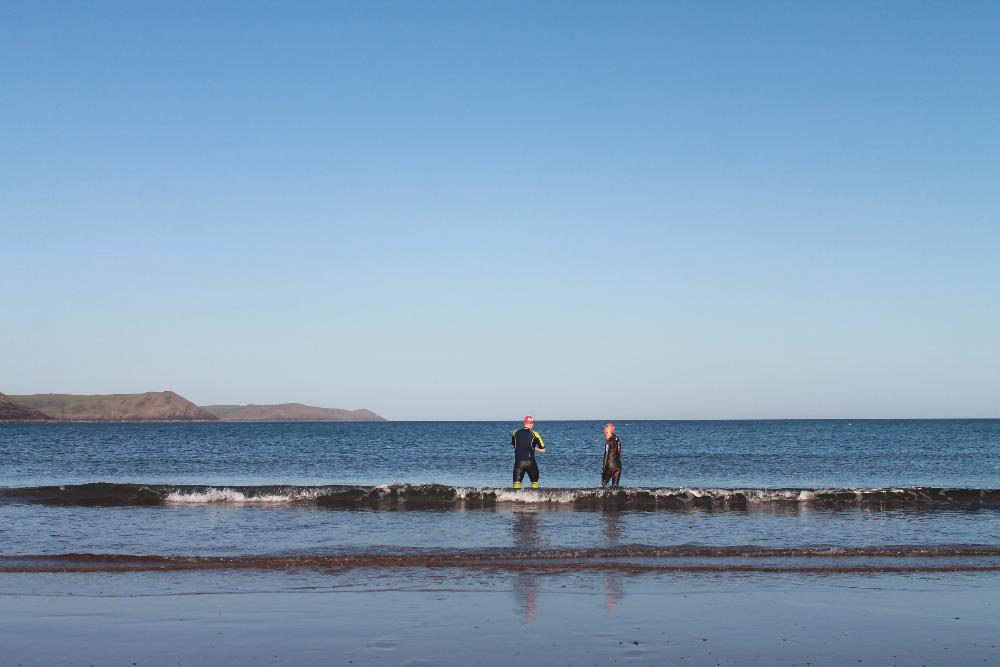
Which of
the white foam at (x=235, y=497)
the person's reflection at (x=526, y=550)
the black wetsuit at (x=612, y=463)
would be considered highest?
the black wetsuit at (x=612, y=463)

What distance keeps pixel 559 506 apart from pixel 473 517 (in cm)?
294

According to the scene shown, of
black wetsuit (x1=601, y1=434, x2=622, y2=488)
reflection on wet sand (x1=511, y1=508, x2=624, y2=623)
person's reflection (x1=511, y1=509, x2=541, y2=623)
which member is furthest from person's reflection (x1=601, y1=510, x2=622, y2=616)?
black wetsuit (x1=601, y1=434, x2=622, y2=488)

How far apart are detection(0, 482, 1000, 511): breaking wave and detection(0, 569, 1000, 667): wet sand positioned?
33.5 ft

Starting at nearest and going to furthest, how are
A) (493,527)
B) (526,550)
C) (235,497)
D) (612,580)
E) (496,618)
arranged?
(496,618)
(612,580)
(526,550)
(493,527)
(235,497)

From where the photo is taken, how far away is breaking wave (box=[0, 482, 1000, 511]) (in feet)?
73.9

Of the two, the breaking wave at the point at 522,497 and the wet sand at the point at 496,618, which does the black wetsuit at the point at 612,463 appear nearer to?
the breaking wave at the point at 522,497

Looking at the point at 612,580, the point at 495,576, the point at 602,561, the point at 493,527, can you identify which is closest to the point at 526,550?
the point at 602,561

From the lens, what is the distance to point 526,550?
1459 cm

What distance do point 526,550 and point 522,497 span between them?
28.1 feet

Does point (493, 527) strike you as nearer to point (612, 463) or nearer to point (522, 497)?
point (522, 497)

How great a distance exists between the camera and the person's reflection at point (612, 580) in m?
10.2

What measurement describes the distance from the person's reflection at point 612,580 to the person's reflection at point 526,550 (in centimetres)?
87

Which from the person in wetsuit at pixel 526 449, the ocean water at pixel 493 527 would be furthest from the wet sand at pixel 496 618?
the person in wetsuit at pixel 526 449

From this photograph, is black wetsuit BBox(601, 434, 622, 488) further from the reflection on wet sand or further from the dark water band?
the dark water band
